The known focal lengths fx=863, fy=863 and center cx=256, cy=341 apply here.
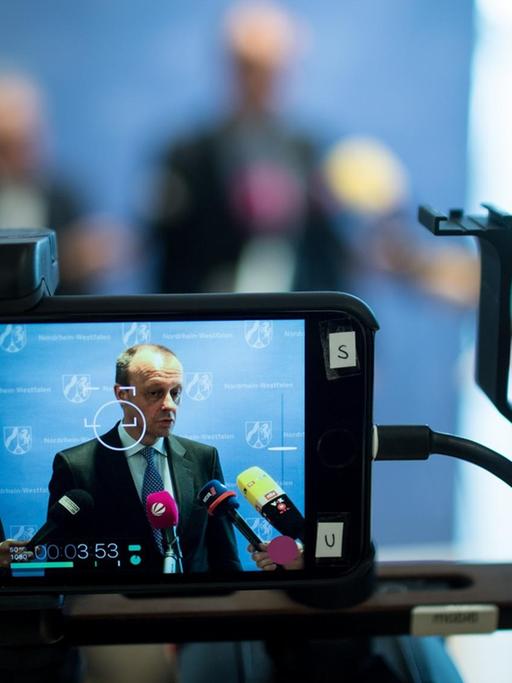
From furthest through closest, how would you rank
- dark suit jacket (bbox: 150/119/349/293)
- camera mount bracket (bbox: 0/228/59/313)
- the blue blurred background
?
1. the blue blurred background
2. dark suit jacket (bbox: 150/119/349/293)
3. camera mount bracket (bbox: 0/228/59/313)

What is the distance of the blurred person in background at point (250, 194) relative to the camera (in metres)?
1.95

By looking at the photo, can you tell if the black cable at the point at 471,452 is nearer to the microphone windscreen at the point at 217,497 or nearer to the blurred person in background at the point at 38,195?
the microphone windscreen at the point at 217,497

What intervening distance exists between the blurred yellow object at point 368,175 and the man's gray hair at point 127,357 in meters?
1.56

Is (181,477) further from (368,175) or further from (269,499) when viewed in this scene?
(368,175)

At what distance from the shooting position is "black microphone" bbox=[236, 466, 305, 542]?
2.02 feet

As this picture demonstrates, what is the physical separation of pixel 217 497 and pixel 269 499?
0.04m

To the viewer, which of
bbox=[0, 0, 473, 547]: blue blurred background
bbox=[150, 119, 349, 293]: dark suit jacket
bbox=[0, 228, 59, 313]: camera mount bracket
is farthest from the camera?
bbox=[0, 0, 473, 547]: blue blurred background

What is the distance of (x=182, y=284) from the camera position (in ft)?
6.17

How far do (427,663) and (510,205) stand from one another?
4.86ft

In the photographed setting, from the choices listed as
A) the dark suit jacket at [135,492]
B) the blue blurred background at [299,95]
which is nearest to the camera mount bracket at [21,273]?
the dark suit jacket at [135,492]

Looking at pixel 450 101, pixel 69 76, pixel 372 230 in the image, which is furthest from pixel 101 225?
pixel 450 101

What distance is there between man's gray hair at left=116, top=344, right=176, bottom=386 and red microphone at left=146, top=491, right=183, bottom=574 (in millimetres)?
87

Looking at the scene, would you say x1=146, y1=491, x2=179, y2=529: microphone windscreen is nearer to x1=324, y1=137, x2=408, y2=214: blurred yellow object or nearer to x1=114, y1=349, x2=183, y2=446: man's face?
x1=114, y1=349, x2=183, y2=446: man's face

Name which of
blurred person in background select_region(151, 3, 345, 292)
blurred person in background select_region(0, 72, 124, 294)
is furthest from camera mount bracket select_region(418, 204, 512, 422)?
blurred person in background select_region(0, 72, 124, 294)
